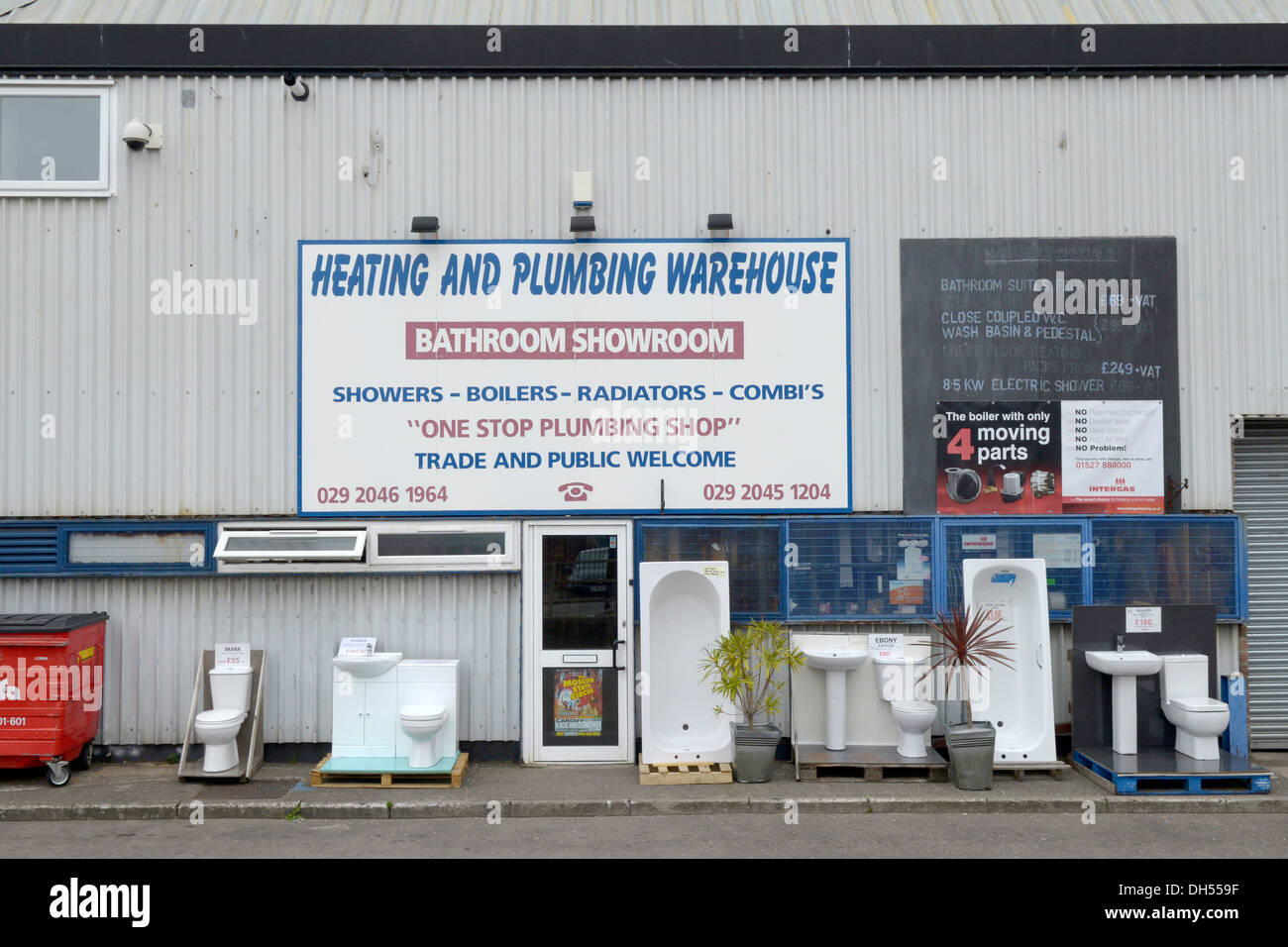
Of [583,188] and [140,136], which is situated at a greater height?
[140,136]

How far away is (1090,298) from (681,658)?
A: 17.3ft

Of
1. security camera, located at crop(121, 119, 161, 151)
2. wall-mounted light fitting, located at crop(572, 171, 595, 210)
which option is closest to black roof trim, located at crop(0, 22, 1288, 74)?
security camera, located at crop(121, 119, 161, 151)

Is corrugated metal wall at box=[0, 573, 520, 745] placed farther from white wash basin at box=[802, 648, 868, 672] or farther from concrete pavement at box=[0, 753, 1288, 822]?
white wash basin at box=[802, 648, 868, 672]

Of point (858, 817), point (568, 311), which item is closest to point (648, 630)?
point (858, 817)

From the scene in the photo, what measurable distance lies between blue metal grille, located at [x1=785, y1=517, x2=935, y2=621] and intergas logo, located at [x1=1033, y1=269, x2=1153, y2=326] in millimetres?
2429

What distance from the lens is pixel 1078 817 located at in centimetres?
787

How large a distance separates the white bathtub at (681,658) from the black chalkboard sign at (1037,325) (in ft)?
8.36

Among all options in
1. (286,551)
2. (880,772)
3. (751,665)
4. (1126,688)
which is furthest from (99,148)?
(1126,688)

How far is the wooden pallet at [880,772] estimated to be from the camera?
332 inches

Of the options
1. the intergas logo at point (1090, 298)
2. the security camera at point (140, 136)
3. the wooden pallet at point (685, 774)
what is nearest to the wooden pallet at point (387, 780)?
the wooden pallet at point (685, 774)

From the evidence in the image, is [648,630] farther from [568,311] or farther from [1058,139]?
[1058,139]

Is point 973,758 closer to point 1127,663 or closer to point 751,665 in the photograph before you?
point 1127,663

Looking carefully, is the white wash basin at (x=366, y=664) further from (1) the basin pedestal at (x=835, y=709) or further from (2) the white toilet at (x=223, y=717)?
(1) the basin pedestal at (x=835, y=709)

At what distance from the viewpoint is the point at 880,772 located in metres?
8.48
